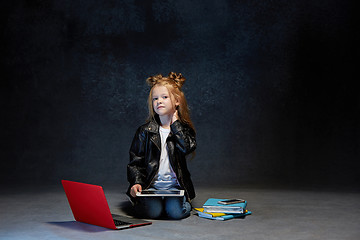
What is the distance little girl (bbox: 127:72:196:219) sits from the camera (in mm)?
3342

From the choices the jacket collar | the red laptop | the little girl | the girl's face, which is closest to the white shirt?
the little girl

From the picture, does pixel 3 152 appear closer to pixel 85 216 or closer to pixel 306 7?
pixel 85 216

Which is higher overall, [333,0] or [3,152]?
[333,0]

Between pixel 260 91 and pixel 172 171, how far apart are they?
90.3 inches

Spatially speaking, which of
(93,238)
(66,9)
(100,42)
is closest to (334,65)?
(100,42)

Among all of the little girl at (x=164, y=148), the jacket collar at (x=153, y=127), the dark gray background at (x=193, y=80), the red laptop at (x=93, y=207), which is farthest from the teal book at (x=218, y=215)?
the dark gray background at (x=193, y=80)

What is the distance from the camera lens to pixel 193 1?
552 centimetres

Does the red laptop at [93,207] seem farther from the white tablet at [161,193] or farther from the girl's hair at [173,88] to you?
the girl's hair at [173,88]

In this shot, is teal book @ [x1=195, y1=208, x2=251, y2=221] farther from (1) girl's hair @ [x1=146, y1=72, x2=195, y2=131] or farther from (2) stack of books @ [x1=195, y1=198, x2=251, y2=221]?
(1) girl's hair @ [x1=146, y1=72, x2=195, y2=131]

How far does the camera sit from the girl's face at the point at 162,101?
3.35 metres

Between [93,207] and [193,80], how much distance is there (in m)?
2.75

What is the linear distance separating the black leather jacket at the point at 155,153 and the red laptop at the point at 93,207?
0.35 meters

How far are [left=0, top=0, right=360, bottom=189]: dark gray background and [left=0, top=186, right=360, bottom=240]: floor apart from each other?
932 millimetres

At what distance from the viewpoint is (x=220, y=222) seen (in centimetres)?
312
